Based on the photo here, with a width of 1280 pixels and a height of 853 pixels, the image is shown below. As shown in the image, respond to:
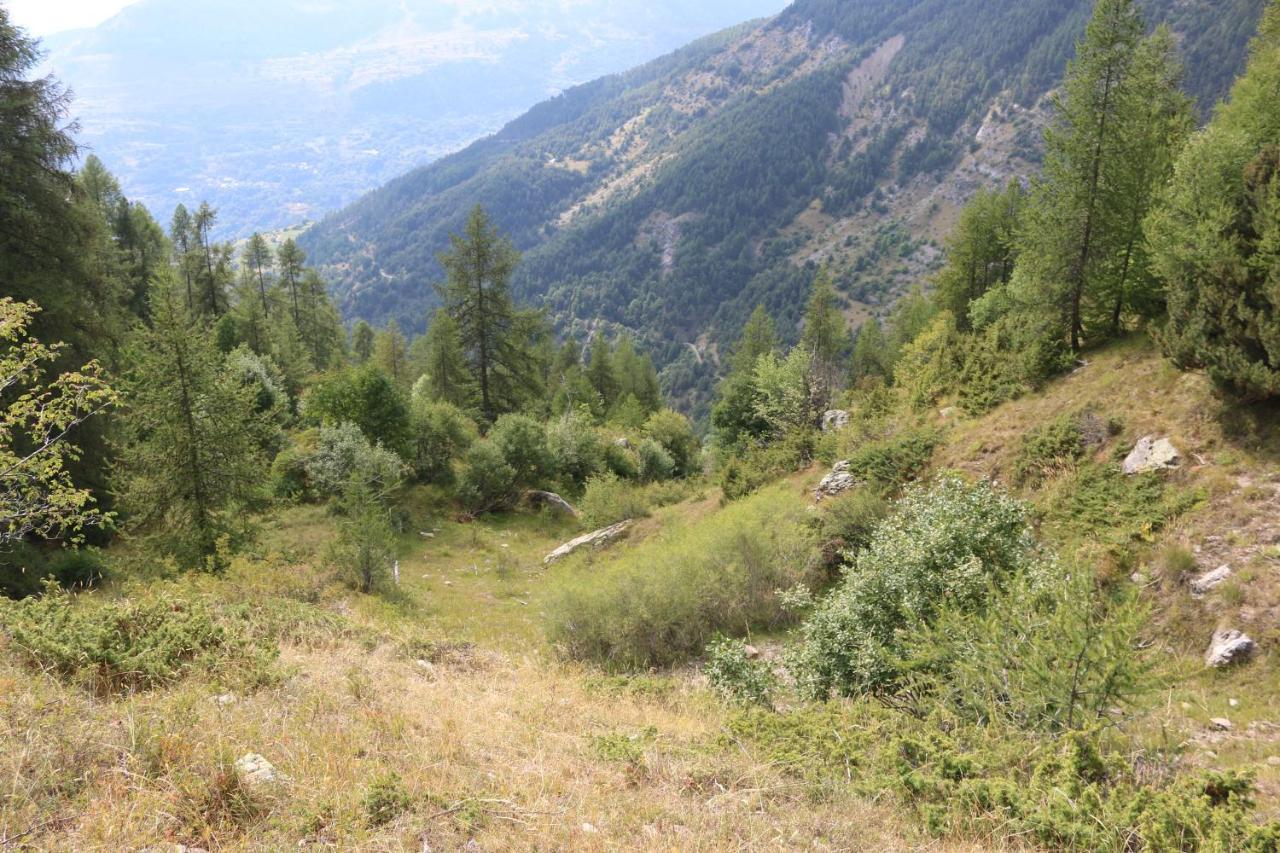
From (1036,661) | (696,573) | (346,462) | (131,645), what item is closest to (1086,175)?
(696,573)

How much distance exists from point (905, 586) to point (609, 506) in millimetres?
16951

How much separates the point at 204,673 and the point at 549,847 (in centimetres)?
506

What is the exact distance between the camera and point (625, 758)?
6.72m

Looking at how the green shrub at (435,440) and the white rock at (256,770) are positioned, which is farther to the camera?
the green shrub at (435,440)

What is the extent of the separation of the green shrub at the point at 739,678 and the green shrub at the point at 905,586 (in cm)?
54

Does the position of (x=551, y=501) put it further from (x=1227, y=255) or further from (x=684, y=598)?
(x=1227, y=255)

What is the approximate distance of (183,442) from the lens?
15.1 metres

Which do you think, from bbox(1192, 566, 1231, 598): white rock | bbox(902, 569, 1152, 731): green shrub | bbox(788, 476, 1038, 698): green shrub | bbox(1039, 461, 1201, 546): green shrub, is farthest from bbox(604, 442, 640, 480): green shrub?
bbox(902, 569, 1152, 731): green shrub

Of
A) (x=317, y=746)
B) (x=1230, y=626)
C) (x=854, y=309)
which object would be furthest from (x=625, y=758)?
(x=854, y=309)

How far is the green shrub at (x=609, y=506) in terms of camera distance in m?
25.7

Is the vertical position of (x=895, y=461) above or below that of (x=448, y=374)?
below

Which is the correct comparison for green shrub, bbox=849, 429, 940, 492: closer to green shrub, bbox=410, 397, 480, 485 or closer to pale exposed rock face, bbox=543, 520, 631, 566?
pale exposed rock face, bbox=543, 520, 631, 566

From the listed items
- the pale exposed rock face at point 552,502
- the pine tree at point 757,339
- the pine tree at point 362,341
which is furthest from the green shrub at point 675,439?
the pine tree at point 362,341

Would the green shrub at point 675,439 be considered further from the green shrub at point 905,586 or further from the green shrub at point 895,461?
the green shrub at point 905,586
